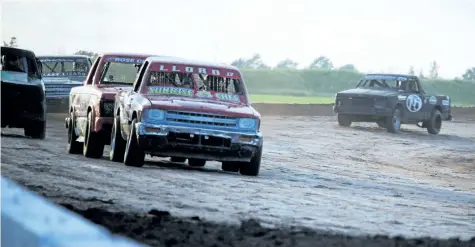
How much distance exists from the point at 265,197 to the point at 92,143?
4.64 meters

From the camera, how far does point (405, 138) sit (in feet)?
91.2

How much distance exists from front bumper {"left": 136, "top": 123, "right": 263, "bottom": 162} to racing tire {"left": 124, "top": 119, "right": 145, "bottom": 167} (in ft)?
0.57

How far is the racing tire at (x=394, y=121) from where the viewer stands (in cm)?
2828

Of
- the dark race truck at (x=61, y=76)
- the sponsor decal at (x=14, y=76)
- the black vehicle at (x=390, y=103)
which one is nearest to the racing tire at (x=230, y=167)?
the sponsor decal at (x=14, y=76)

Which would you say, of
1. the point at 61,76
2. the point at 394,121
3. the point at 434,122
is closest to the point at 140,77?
the point at 61,76

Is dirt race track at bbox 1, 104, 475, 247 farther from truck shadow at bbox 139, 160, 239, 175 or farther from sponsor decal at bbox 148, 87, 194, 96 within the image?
sponsor decal at bbox 148, 87, 194, 96

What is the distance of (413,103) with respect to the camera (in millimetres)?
28578

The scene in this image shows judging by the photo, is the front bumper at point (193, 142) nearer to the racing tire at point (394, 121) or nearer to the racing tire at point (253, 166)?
the racing tire at point (253, 166)

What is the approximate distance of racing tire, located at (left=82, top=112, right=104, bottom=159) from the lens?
46.2 ft

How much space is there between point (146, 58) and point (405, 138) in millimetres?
14248

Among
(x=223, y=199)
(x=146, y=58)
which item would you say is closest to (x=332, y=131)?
(x=146, y=58)

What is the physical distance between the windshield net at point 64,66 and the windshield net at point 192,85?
1125 cm

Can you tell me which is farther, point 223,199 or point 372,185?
point 372,185

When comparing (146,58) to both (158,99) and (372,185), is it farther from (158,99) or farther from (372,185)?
(372,185)
